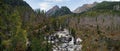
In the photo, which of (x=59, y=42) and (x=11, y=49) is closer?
(x=11, y=49)

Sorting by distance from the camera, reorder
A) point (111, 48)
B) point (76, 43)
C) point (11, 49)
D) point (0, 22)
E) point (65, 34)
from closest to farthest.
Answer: point (0, 22)
point (11, 49)
point (111, 48)
point (76, 43)
point (65, 34)

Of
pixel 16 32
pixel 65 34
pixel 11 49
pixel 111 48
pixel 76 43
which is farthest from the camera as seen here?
pixel 65 34

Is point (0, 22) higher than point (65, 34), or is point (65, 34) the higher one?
point (0, 22)

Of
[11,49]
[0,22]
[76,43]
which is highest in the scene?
[0,22]

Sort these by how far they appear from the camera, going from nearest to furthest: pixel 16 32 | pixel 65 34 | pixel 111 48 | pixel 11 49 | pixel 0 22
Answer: pixel 0 22, pixel 11 49, pixel 16 32, pixel 111 48, pixel 65 34

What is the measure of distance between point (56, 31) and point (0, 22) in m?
159

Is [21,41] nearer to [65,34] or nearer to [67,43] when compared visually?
[67,43]

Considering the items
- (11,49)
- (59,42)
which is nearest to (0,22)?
(11,49)

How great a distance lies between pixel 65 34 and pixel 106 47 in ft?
178

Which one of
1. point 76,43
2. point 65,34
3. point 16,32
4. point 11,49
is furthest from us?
point 65,34

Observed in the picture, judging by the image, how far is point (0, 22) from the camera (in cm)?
3172

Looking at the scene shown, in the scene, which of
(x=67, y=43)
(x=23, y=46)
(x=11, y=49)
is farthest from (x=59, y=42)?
(x=11, y=49)

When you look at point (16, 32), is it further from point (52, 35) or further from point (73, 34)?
point (73, 34)

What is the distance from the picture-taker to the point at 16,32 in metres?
84.5
